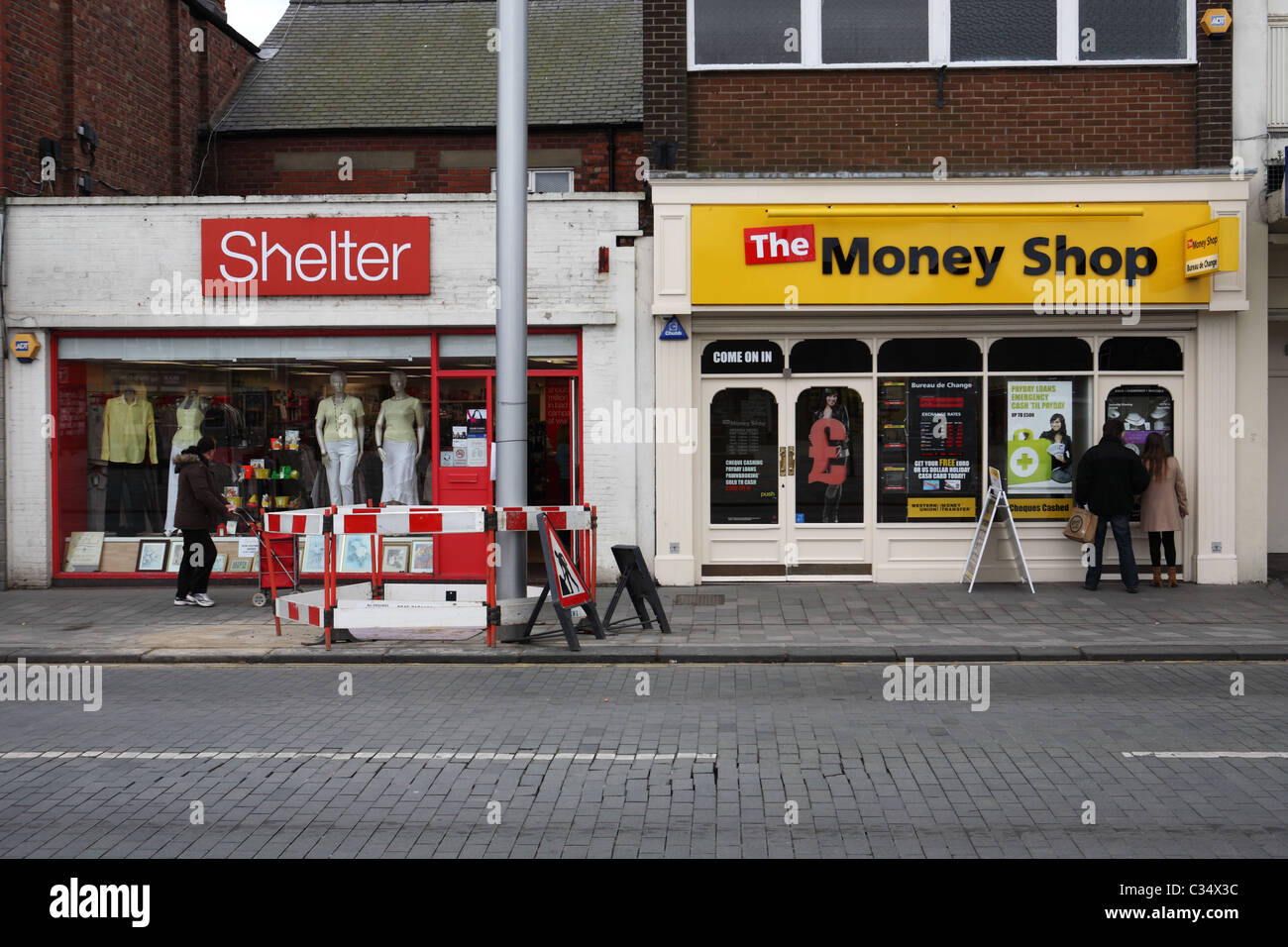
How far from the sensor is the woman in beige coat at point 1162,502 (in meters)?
12.7

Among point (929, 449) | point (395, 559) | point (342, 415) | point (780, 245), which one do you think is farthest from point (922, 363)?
point (342, 415)

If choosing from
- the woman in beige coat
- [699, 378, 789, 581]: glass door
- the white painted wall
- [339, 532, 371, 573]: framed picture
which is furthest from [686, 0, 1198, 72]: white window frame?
[339, 532, 371, 573]: framed picture

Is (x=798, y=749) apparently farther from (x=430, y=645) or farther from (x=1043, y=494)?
(x=1043, y=494)

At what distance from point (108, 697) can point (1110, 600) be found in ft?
31.7

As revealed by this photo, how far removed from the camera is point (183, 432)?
14.1 meters

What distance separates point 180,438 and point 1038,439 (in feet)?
34.5

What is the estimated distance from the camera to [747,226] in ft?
43.0

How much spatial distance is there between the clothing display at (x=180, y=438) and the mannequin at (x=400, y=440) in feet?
7.49

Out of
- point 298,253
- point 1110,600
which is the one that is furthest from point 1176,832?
point 298,253

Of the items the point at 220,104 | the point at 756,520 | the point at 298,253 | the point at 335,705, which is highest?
the point at 220,104

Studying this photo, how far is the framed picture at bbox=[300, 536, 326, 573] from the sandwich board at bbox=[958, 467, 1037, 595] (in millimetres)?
7282

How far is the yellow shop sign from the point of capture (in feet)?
42.7

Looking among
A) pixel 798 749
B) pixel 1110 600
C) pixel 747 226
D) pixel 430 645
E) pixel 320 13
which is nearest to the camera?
pixel 798 749

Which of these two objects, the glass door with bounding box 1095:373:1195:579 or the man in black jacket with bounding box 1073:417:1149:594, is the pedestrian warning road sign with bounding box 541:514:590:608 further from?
the glass door with bounding box 1095:373:1195:579
